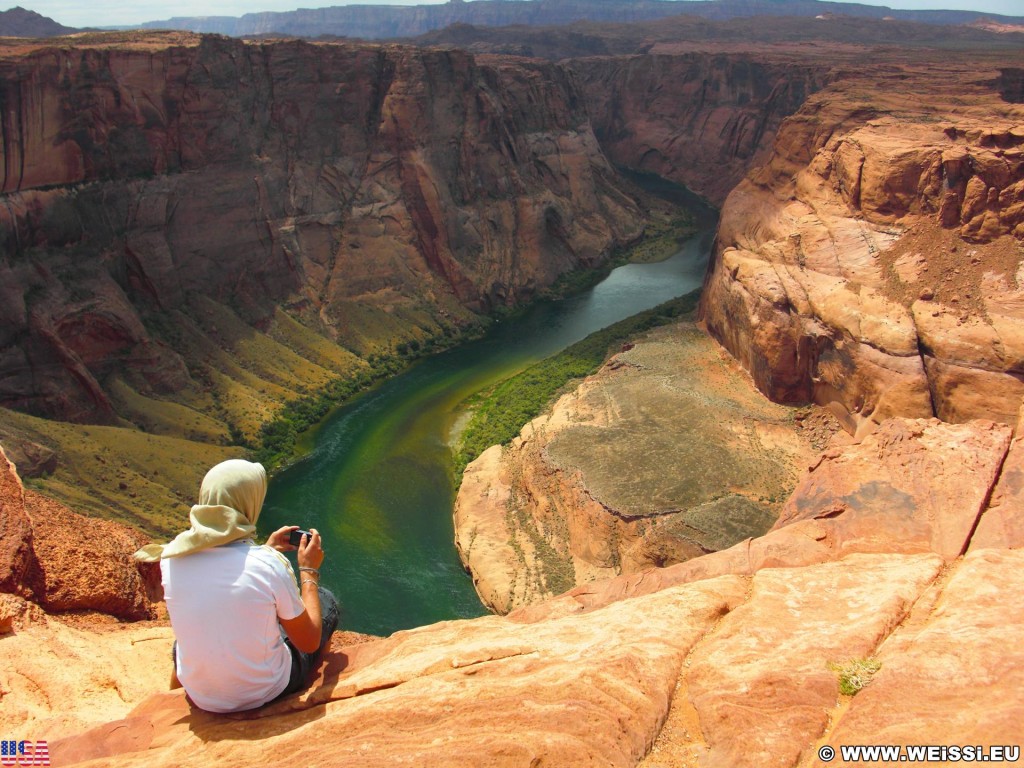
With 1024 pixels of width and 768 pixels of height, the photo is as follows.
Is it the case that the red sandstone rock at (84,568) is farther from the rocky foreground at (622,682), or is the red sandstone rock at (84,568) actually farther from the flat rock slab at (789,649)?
the flat rock slab at (789,649)

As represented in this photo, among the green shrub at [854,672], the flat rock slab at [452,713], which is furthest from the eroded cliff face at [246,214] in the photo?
the green shrub at [854,672]

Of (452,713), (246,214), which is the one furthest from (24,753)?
(246,214)

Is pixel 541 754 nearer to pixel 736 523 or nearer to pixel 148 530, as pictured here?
pixel 736 523

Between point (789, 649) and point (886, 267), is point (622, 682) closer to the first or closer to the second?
point (789, 649)

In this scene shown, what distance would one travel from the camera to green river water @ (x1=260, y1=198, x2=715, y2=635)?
37.9 meters

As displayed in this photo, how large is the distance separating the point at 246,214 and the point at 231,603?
56906 millimetres

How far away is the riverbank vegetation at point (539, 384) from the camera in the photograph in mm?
51031

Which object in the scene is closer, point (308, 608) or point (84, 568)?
point (308, 608)

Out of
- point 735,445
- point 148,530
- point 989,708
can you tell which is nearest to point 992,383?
point 735,445

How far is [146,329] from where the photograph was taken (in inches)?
2093

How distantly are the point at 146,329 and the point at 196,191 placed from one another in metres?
10.9

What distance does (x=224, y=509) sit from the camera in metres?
→ 8.62

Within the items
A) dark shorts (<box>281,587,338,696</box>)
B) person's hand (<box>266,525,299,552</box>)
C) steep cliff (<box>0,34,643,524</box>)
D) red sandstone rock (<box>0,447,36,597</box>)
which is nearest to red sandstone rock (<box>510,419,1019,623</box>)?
dark shorts (<box>281,587,338,696</box>)

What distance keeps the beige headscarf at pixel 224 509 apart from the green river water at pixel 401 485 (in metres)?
27.3
